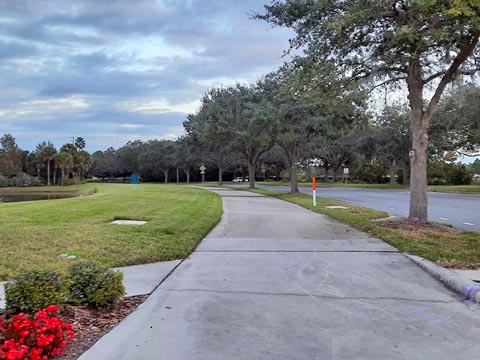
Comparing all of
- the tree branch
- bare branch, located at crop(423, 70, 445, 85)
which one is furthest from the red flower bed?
bare branch, located at crop(423, 70, 445, 85)

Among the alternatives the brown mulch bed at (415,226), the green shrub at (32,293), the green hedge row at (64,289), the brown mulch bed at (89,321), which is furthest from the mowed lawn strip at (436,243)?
the green shrub at (32,293)

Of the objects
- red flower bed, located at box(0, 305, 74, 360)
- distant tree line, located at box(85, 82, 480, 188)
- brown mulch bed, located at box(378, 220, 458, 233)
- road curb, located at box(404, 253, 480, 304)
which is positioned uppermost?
distant tree line, located at box(85, 82, 480, 188)

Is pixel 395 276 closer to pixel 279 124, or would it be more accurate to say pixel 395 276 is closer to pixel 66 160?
pixel 279 124

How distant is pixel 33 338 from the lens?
3.35 meters

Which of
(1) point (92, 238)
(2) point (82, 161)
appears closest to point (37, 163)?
(2) point (82, 161)

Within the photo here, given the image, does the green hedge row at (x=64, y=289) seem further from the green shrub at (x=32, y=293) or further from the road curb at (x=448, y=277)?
the road curb at (x=448, y=277)

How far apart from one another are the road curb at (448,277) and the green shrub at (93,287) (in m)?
4.21

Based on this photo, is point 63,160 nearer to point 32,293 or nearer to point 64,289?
point 64,289

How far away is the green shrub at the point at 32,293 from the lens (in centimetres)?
409

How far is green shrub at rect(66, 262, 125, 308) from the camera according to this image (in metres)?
4.57

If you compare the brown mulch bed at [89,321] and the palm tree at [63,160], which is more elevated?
the palm tree at [63,160]

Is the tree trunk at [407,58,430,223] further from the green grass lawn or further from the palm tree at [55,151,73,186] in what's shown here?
the palm tree at [55,151,73,186]

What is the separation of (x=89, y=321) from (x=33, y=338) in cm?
96

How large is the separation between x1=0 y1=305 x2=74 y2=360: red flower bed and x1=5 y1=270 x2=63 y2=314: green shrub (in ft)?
1.67
